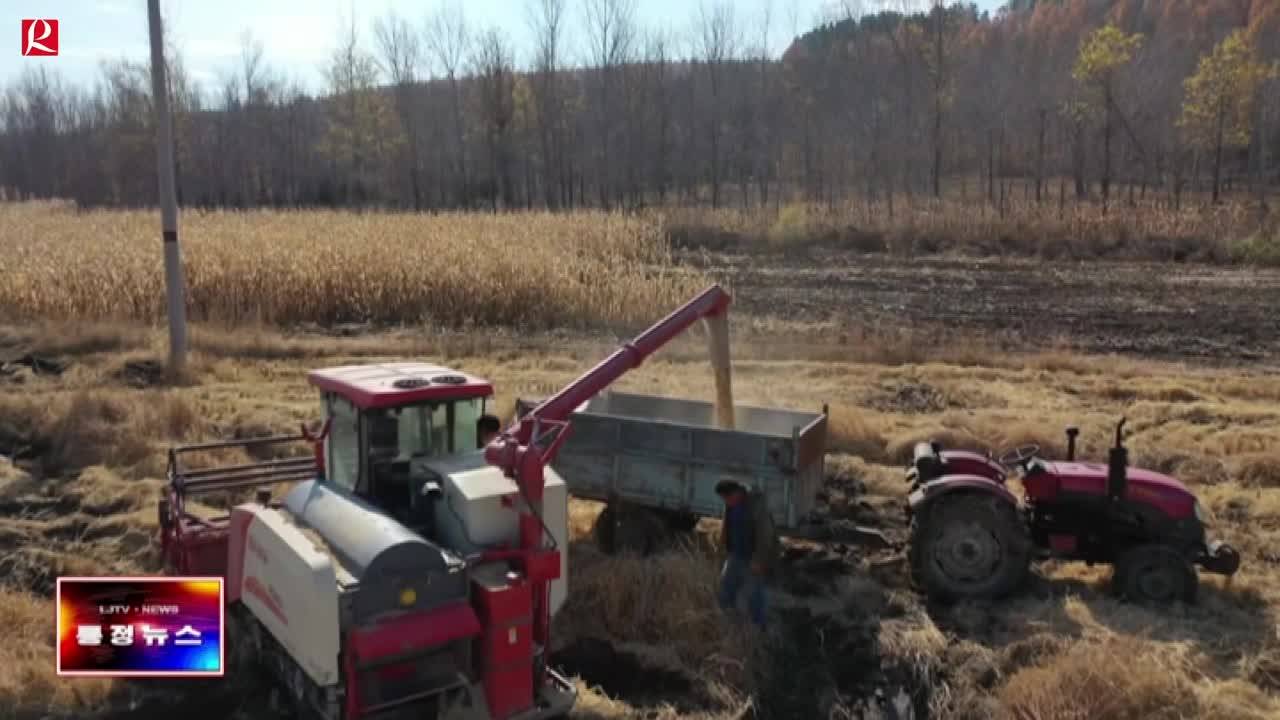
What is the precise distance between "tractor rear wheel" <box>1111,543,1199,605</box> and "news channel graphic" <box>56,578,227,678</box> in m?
6.64

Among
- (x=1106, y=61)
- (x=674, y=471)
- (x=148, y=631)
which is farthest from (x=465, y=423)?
(x=1106, y=61)

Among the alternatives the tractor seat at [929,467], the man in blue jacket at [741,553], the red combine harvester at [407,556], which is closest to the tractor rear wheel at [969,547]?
the tractor seat at [929,467]

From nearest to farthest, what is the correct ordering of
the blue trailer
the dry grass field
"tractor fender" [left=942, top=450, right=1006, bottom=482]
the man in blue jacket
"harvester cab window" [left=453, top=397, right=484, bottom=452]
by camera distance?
the dry grass field, "harvester cab window" [left=453, top=397, right=484, bottom=452], the man in blue jacket, the blue trailer, "tractor fender" [left=942, top=450, right=1006, bottom=482]

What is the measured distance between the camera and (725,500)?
750 cm

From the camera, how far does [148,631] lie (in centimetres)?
675

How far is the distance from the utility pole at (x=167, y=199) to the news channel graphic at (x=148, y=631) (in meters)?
8.73

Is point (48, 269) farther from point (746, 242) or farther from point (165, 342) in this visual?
point (746, 242)

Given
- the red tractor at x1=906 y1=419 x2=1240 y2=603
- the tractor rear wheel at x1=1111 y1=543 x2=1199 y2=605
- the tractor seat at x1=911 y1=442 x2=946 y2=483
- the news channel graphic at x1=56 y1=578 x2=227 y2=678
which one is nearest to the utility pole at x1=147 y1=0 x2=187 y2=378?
the news channel graphic at x1=56 y1=578 x2=227 y2=678

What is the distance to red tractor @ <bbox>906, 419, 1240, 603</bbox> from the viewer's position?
763cm

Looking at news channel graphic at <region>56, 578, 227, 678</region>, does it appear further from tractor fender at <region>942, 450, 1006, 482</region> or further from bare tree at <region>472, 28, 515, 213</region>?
bare tree at <region>472, 28, 515, 213</region>

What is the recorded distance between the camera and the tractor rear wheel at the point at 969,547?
7750mm

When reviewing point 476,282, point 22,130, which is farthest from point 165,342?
point 22,130

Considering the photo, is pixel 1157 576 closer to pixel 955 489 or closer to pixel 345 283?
pixel 955 489

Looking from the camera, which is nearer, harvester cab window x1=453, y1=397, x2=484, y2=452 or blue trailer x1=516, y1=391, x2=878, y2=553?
harvester cab window x1=453, y1=397, x2=484, y2=452
